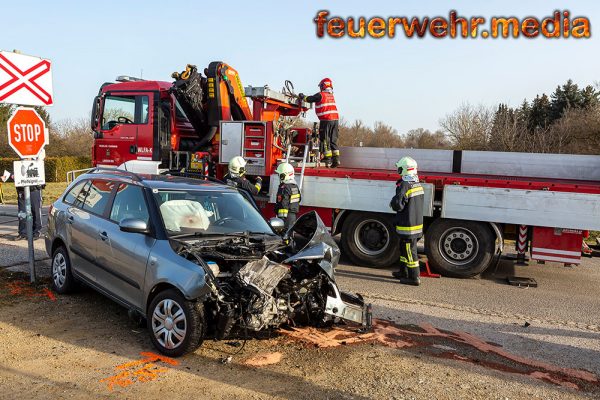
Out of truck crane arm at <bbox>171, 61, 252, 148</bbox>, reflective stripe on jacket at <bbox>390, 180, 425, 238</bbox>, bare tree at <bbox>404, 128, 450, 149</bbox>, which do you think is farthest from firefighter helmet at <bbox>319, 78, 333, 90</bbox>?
bare tree at <bbox>404, 128, 450, 149</bbox>

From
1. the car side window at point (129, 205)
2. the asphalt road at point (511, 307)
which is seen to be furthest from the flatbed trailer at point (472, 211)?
the car side window at point (129, 205)

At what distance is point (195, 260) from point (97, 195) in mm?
2041

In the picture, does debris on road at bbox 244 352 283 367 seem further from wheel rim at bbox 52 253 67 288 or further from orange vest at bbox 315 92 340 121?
orange vest at bbox 315 92 340 121

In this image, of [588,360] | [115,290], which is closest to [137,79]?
[115,290]

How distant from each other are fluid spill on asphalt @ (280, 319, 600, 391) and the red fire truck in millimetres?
2887

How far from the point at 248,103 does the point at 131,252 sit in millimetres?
6464

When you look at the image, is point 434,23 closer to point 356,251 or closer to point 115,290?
point 356,251

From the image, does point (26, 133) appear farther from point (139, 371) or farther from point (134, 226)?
point (139, 371)

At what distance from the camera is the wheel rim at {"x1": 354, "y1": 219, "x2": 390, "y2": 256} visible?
328 inches

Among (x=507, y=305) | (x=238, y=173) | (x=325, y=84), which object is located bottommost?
(x=507, y=305)

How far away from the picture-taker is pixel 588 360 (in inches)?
182

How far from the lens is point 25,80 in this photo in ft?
20.5

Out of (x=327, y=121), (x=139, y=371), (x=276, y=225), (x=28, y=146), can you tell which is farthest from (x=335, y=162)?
(x=139, y=371)

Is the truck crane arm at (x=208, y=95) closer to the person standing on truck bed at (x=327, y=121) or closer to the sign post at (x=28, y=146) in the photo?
the person standing on truck bed at (x=327, y=121)
